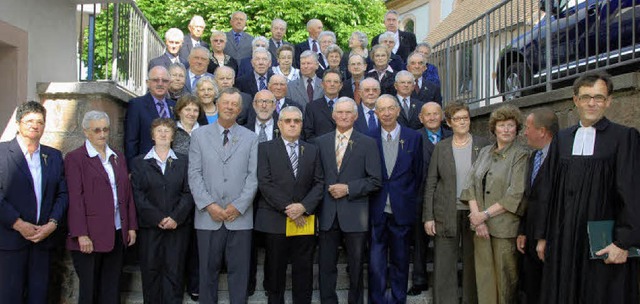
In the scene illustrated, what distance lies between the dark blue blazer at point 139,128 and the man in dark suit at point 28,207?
2.74ft

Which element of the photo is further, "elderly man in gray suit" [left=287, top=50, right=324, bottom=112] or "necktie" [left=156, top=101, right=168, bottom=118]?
"elderly man in gray suit" [left=287, top=50, right=324, bottom=112]

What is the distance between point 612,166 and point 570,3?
2.81 metres

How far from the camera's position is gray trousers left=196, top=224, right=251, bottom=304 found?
5.15 metres

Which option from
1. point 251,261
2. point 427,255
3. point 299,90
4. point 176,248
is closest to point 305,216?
point 251,261

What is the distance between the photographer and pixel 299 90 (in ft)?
22.8

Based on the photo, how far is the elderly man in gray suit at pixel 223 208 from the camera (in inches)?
202

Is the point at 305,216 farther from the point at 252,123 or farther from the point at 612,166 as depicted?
the point at 612,166

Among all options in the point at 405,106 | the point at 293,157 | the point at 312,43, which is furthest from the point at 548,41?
the point at 312,43

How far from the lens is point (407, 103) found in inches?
261

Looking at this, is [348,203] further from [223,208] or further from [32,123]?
[32,123]

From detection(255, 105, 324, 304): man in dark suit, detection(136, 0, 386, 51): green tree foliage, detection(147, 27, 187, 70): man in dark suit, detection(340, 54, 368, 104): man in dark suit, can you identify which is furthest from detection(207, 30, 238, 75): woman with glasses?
detection(136, 0, 386, 51): green tree foliage

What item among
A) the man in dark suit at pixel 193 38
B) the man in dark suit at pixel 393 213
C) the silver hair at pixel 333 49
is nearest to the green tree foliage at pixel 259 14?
the man in dark suit at pixel 193 38

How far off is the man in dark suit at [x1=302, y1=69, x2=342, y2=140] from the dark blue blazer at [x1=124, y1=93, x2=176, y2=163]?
147 cm

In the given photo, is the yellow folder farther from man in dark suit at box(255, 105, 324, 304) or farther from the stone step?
the stone step
